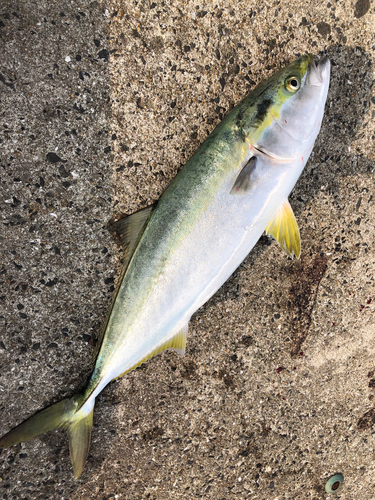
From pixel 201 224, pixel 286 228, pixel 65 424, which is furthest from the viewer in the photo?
pixel 286 228

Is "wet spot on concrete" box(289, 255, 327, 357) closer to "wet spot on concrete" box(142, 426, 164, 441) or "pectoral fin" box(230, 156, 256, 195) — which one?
"pectoral fin" box(230, 156, 256, 195)

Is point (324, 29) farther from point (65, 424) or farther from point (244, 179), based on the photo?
point (65, 424)

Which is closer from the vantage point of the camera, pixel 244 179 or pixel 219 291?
pixel 244 179

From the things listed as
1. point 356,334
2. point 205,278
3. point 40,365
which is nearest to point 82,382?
point 40,365

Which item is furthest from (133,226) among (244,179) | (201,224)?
(244,179)

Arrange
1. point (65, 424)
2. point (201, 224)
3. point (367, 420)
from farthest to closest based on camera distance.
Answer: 1. point (367, 420)
2. point (65, 424)
3. point (201, 224)

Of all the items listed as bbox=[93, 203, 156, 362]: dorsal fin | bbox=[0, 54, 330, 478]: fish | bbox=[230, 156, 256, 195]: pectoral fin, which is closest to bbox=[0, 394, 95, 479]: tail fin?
bbox=[0, 54, 330, 478]: fish

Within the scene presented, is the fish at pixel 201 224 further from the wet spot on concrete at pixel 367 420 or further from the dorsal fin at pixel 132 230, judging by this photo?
the wet spot on concrete at pixel 367 420
